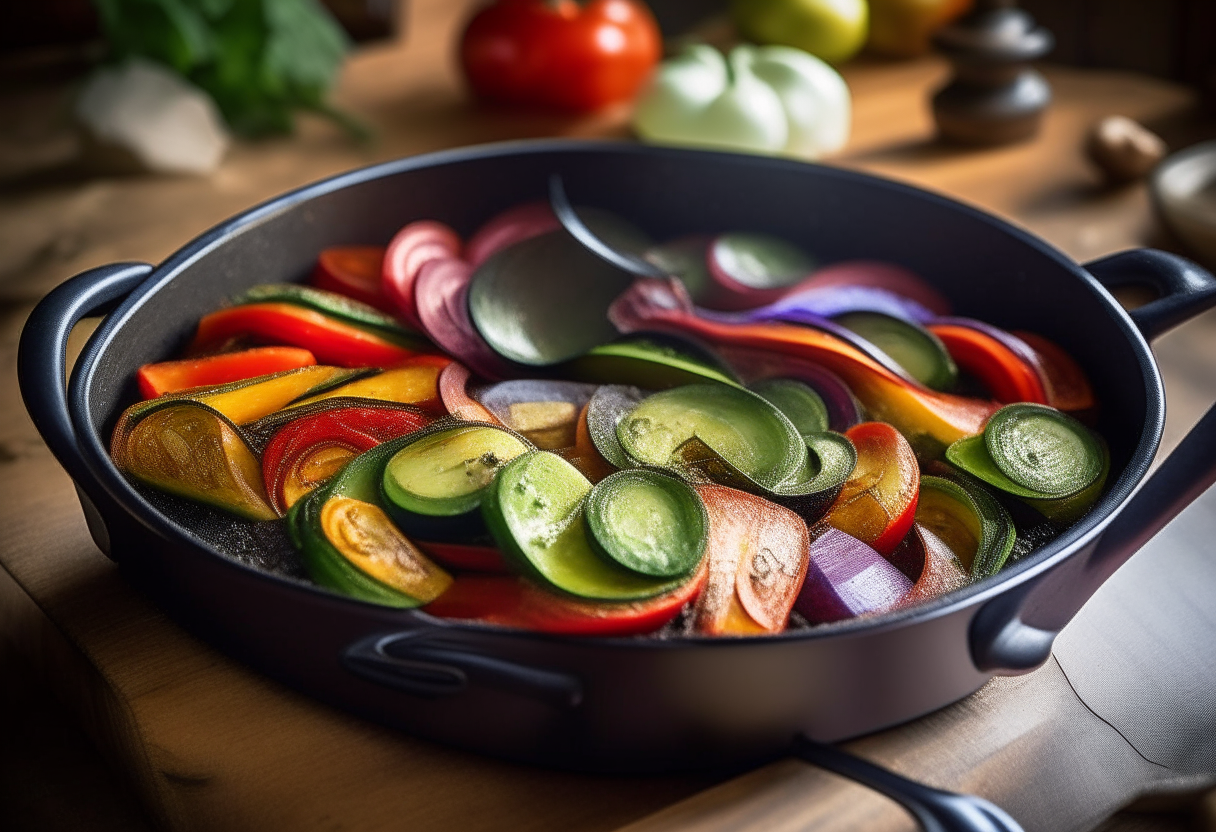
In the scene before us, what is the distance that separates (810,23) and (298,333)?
135 centimetres

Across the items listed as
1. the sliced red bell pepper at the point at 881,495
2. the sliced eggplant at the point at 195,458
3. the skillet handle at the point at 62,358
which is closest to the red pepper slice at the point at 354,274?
the skillet handle at the point at 62,358

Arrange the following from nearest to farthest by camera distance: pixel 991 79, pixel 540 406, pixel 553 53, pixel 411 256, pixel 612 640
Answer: pixel 612 640 → pixel 540 406 → pixel 411 256 → pixel 991 79 → pixel 553 53

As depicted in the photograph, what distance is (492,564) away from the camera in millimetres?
909

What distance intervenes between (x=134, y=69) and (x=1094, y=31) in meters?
1.93

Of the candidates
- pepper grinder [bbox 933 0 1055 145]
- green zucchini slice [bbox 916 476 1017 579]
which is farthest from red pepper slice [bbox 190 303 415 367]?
Result: pepper grinder [bbox 933 0 1055 145]

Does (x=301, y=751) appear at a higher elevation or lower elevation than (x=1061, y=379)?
lower

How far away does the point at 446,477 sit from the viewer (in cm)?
94

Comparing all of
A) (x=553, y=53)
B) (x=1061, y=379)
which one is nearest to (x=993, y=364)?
(x=1061, y=379)

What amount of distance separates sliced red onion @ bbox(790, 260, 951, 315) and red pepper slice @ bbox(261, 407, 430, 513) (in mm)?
547

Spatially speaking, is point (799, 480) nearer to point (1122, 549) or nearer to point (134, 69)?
point (1122, 549)

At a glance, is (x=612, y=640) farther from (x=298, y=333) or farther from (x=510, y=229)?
(x=510, y=229)

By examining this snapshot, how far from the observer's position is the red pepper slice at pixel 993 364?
120 cm

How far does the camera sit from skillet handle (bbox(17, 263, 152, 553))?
0.90m

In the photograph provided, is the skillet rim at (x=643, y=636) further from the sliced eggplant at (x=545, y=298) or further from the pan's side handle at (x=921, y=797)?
the sliced eggplant at (x=545, y=298)
